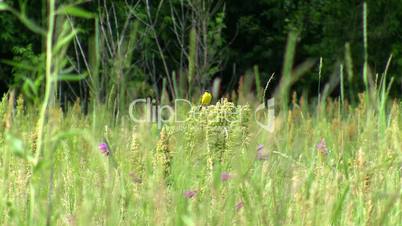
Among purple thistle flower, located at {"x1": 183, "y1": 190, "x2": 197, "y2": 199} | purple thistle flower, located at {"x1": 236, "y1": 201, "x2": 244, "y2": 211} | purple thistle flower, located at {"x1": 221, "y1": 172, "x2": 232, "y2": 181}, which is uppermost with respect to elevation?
purple thistle flower, located at {"x1": 221, "y1": 172, "x2": 232, "y2": 181}

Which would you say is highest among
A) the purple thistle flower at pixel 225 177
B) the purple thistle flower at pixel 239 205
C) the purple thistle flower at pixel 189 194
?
the purple thistle flower at pixel 225 177

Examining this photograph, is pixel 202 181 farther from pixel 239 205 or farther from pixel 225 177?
pixel 239 205

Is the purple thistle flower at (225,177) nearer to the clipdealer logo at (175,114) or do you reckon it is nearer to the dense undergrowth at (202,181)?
the dense undergrowth at (202,181)

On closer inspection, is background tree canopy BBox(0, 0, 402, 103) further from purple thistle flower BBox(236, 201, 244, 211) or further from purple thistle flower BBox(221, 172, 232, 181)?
purple thistle flower BBox(236, 201, 244, 211)

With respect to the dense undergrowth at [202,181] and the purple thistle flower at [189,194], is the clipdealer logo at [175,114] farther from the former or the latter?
the purple thistle flower at [189,194]

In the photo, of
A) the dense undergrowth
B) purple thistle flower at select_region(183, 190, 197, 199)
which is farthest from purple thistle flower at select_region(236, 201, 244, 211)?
purple thistle flower at select_region(183, 190, 197, 199)

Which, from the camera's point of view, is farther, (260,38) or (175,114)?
(260,38)

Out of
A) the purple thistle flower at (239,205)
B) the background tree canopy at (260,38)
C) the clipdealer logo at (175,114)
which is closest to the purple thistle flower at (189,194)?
the purple thistle flower at (239,205)

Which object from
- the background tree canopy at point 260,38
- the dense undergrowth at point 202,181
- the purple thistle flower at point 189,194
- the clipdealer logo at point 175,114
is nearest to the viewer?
the dense undergrowth at point 202,181

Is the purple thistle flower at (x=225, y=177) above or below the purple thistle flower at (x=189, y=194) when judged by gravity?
above

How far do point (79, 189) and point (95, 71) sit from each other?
0.33 m

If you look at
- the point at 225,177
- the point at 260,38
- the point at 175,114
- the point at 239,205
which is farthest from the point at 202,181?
the point at 260,38

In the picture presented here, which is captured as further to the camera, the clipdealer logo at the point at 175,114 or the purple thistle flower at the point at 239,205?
the clipdealer logo at the point at 175,114

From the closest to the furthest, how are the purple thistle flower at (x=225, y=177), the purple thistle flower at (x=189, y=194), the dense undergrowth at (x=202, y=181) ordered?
the dense undergrowth at (x=202, y=181) → the purple thistle flower at (x=189, y=194) → the purple thistle flower at (x=225, y=177)
